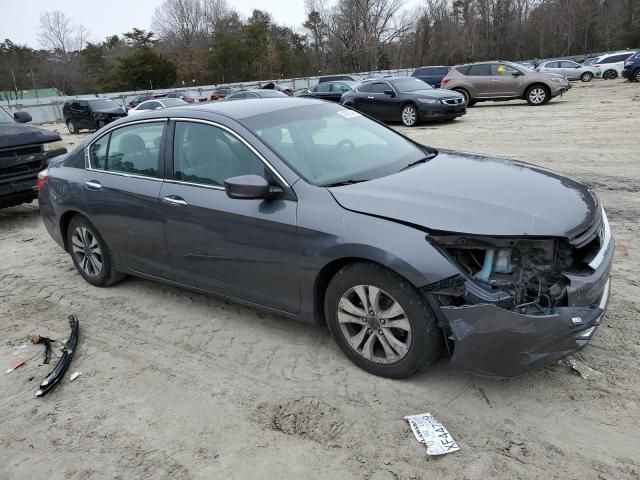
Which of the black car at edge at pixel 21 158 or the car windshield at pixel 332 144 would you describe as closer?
the car windshield at pixel 332 144

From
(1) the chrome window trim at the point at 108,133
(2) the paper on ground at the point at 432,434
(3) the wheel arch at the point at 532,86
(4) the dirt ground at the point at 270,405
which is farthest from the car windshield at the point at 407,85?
(2) the paper on ground at the point at 432,434

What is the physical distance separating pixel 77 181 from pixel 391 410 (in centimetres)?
365

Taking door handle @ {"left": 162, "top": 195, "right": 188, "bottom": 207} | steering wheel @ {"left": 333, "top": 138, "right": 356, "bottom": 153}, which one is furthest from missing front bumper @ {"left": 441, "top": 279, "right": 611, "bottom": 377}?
door handle @ {"left": 162, "top": 195, "right": 188, "bottom": 207}

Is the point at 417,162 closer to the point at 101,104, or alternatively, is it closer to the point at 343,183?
the point at 343,183

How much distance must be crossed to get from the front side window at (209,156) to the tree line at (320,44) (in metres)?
61.7

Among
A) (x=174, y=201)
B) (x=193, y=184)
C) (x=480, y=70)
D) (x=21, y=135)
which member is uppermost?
(x=480, y=70)

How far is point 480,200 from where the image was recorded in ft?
10.5

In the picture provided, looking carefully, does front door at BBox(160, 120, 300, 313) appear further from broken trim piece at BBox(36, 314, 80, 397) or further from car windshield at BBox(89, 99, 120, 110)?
car windshield at BBox(89, 99, 120, 110)

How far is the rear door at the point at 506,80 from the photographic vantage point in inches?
786

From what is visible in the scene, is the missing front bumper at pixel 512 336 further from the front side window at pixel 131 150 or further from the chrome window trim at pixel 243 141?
the front side window at pixel 131 150

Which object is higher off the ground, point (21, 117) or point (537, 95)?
point (21, 117)

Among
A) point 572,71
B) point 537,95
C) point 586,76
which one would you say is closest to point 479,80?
point 537,95

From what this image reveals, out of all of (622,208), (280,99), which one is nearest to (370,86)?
(622,208)

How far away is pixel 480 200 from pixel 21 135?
7416mm
